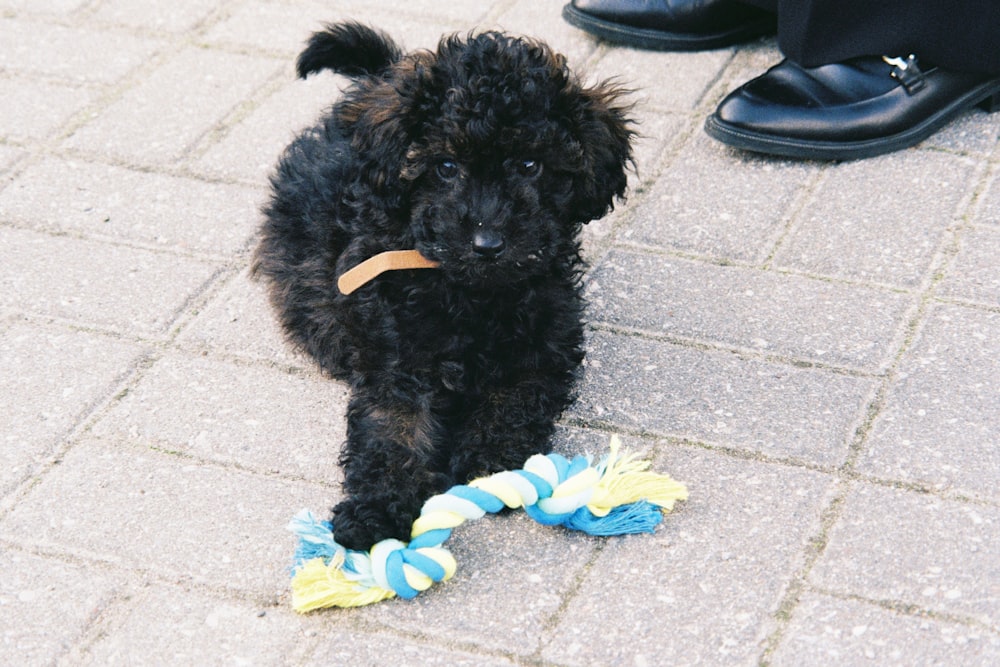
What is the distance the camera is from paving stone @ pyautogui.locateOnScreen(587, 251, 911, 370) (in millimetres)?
3404

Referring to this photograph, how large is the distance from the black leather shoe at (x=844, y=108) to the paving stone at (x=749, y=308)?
672 millimetres

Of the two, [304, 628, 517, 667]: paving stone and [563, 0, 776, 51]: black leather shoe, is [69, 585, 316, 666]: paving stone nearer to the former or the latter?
[304, 628, 517, 667]: paving stone

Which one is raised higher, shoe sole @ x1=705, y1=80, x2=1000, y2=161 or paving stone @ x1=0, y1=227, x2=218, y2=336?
shoe sole @ x1=705, y1=80, x2=1000, y2=161

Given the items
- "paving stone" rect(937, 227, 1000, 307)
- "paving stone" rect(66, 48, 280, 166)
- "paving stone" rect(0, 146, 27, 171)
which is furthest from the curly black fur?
"paving stone" rect(0, 146, 27, 171)

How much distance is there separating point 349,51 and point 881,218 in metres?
1.71

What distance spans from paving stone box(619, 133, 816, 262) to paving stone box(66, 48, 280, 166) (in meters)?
1.67

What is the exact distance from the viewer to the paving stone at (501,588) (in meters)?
2.53

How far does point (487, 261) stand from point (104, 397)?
1.18 metres

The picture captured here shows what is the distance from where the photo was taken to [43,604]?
2623mm

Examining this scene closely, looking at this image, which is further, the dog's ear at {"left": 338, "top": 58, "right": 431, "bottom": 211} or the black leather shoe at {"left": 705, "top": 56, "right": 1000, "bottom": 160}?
the black leather shoe at {"left": 705, "top": 56, "right": 1000, "bottom": 160}

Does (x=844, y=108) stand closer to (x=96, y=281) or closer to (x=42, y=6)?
(x=96, y=281)

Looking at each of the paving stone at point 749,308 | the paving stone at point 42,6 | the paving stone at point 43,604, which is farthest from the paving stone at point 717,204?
the paving stone at point 42,6

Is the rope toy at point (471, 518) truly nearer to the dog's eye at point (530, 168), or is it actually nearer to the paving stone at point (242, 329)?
the dog's eye at point (530, 168)

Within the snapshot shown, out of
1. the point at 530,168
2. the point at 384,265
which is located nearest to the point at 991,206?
the point at 530,168
